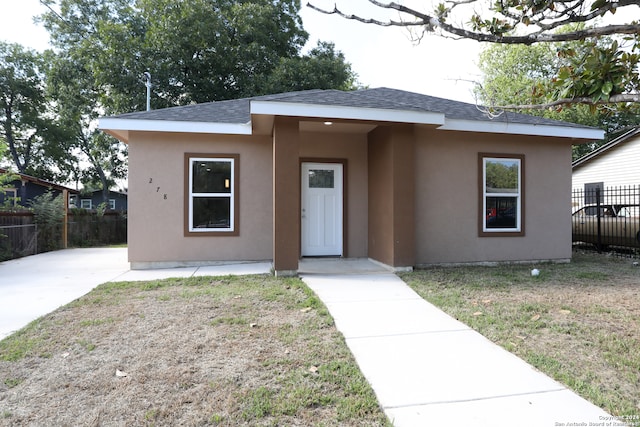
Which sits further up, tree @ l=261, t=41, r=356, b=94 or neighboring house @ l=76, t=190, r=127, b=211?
tree @ l=261, t=41, r=356, b=94

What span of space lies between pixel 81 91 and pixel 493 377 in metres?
21.9

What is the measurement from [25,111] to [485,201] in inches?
1107

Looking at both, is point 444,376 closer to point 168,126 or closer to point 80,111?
point 168,126

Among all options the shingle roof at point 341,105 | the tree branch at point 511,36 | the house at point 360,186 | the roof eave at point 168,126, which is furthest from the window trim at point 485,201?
the roof eave at point 168,126

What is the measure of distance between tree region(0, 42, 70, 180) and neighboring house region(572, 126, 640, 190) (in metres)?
29.7

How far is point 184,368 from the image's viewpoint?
9.07ft

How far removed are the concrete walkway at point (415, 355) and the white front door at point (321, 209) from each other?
1.58 m

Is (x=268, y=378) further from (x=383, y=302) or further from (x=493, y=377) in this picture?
(x=383, y=302)

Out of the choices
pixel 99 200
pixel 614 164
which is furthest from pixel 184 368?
pixel 99 200

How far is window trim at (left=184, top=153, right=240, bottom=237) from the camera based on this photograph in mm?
7086

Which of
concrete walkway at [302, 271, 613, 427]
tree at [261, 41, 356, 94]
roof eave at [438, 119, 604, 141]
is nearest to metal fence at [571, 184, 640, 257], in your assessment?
roof eave at [438, 119, 604, 141]

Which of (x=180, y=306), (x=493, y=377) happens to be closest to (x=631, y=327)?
(x=493, y=377)

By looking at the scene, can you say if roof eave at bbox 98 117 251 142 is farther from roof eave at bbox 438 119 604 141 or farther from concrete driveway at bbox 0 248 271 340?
roof eave at bbox 438 119 604 141

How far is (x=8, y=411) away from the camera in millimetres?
2215
